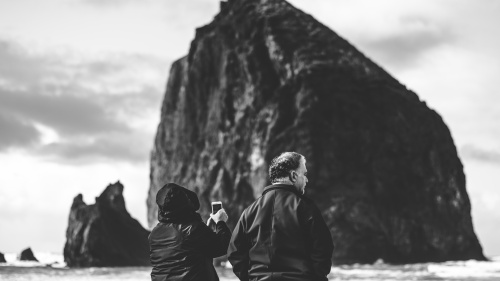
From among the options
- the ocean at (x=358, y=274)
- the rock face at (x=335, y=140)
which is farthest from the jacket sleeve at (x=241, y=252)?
the rock face at (x=335, y=140)

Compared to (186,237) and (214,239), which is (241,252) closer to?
(214,239)

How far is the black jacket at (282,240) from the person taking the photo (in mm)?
4711

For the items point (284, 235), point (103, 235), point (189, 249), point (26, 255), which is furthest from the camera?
point (26, 255)

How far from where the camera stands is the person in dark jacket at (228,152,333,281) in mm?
4719

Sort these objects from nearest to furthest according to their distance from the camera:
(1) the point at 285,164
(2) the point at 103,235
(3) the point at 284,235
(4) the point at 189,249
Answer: (3) the point at 284,235
(1) the point at 285,164
(4) the point at 189,249
(2) the point at 103,235

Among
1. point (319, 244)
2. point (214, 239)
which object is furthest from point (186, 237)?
point (319, 244)

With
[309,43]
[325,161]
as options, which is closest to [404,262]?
[325,161]

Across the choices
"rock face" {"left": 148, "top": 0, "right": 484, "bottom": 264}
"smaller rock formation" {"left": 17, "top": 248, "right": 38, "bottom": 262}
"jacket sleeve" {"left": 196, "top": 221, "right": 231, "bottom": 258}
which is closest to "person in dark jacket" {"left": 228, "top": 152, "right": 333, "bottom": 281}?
"jacket sleeve" {"left": 196, "top": 221, "right": 231, "bottom": 258}

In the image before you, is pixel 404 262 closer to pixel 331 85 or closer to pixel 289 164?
Answer: pixel 331 85

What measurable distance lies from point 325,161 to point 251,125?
28.6 feet

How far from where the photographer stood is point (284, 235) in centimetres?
483

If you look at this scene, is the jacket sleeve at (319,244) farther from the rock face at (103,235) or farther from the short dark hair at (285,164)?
the rock face at (103,235)

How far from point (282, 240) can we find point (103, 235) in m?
62.5

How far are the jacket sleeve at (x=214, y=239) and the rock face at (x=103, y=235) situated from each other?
5879 centimetres
